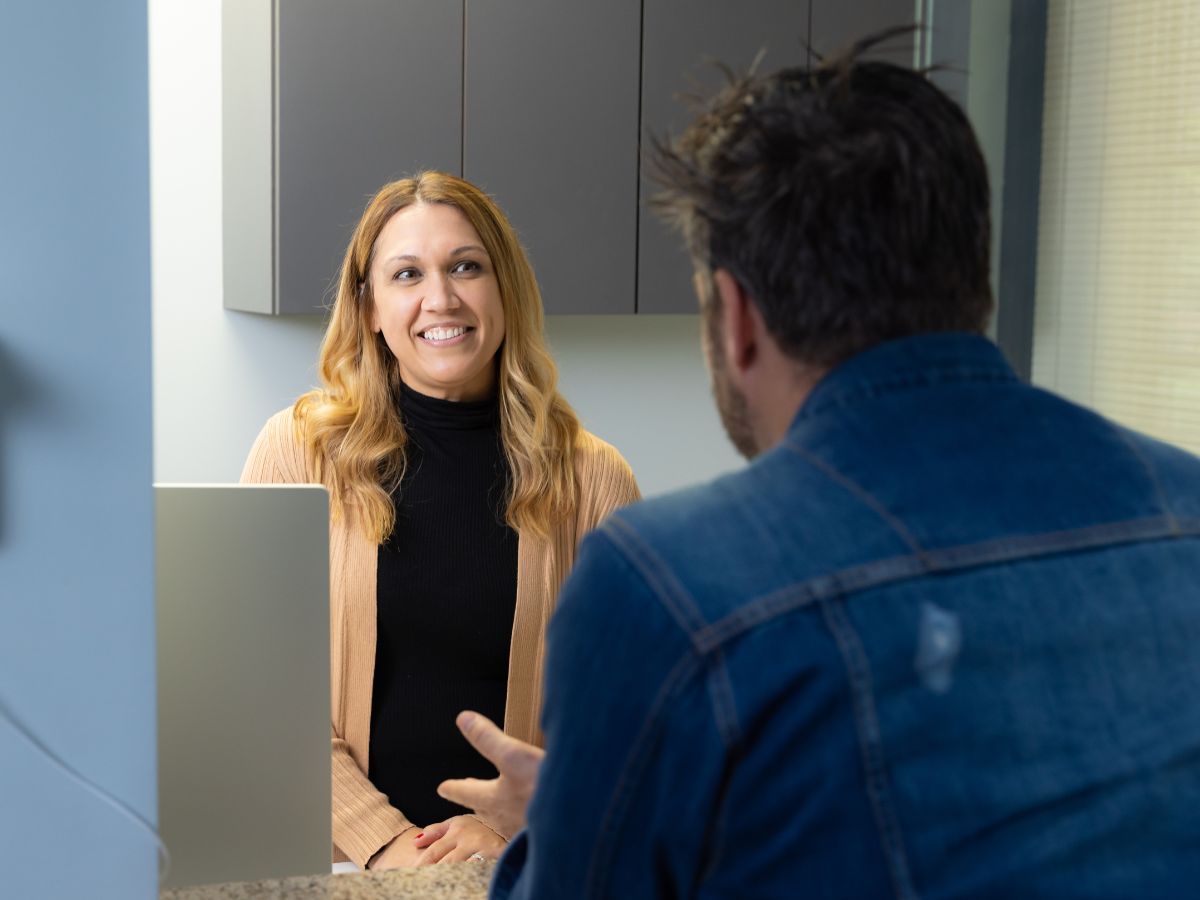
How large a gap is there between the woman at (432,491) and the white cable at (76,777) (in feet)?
2.70

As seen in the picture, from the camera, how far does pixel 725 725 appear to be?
543 millimetres

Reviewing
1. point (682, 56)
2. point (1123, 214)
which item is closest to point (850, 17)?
point (682, 56)

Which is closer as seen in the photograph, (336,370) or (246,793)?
(246,793)

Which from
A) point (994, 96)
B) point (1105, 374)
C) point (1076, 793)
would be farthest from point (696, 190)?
point (994, 96)

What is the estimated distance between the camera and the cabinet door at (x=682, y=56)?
9.01 ft

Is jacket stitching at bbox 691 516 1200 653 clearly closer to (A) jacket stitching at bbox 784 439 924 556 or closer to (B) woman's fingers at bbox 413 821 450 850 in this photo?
(A) jacket stitching at bbox 784 439 924 556

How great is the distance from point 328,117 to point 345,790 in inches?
60.4

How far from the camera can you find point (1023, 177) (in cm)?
176

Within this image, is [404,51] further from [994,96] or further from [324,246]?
[994,96]

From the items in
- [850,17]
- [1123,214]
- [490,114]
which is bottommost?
[1123,214]

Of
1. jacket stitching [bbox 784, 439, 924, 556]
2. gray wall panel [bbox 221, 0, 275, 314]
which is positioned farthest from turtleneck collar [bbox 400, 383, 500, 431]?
jacket stitching [bbox 784, 439, 924, 556]

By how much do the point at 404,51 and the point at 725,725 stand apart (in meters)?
2.31

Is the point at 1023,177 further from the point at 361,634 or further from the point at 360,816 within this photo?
the point at 360,816

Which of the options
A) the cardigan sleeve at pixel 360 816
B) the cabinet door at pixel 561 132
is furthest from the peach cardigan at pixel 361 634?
the cabinet door at pixel 561 132
